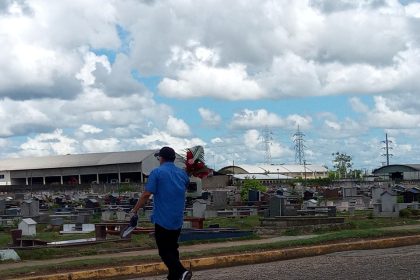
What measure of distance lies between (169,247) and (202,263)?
4.42 metres

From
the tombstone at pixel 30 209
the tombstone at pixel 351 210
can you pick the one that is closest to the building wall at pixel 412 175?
the tombstone at pixel 351 210

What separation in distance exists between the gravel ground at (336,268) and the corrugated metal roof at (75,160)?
83778mm

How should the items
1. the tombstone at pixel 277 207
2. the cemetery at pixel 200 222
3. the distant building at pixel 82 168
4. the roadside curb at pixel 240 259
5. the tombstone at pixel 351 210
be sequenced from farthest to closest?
the distant building at pixel 82 168 → the tombstone at pixel 351 210 → the tombstone at pixel 277 207 → the cemetery at pixel 200 222 → the roadside curb at pixel 240 259

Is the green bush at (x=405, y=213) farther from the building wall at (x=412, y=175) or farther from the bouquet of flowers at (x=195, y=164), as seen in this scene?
the building wall at (x=412, y=175)

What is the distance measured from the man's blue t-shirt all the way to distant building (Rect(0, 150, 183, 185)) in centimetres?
8447

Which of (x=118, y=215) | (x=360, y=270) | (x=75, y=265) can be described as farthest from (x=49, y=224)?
(x=360, y=270)

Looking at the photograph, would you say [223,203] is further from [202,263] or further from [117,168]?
[117,168]

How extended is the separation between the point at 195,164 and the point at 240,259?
14.1ft

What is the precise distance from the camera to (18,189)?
7312 cm

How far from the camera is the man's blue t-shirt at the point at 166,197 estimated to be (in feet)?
27.6

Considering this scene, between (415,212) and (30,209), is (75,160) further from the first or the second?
(415,212)

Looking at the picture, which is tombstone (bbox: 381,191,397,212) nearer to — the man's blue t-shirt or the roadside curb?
the roadside curb

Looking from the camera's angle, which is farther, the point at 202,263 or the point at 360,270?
the point at 202,263

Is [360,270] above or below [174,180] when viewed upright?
below
